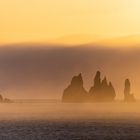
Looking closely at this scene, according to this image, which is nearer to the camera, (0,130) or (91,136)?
(91,136)

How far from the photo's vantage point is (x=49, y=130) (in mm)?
148625

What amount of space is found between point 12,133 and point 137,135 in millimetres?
32581

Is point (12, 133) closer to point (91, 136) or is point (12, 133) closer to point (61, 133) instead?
point (61, 133)

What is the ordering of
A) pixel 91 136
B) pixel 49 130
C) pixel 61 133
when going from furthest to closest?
pixel 49 130 < pixel 61 133 < pixel 91 136

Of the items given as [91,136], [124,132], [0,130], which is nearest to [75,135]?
[91,136]

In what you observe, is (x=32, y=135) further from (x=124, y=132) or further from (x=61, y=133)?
(x=124, y=132)

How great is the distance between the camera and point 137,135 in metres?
129

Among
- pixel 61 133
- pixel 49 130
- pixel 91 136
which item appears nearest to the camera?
pixel 91 136

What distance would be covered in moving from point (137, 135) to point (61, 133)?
20646mm

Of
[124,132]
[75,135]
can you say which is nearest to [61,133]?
[75,135]

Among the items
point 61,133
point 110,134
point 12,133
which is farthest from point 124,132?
point 12,133

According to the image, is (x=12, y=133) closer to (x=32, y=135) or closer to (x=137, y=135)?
(x=32, y=135)

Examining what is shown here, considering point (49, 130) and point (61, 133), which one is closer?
point (61, 133)

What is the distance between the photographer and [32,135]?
13250 centimetres
